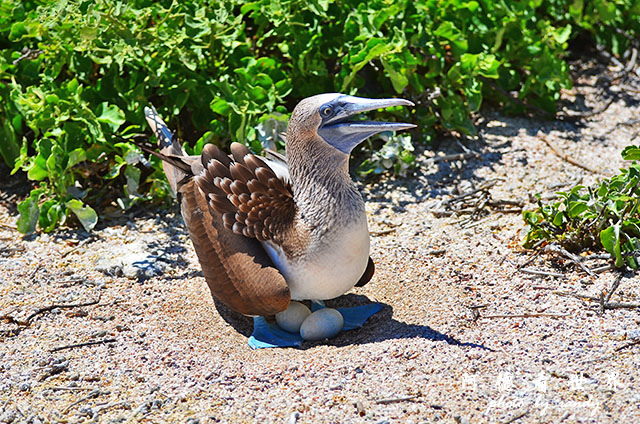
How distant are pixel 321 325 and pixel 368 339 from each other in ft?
0.83

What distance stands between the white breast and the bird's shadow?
9.9 inches

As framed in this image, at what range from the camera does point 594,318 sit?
12.6 ft

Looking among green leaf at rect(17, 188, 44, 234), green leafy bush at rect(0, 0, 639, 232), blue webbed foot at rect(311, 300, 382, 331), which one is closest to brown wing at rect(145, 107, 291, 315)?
blue webbed foot at rect(311, 300, 382, 331)

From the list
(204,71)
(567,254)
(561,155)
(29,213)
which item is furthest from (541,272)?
(29,213)

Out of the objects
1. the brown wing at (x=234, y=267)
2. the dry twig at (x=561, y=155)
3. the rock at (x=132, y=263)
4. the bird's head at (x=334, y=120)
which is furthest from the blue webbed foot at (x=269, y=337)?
the dry twig at (x=561, y=155)

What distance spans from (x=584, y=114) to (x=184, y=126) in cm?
332

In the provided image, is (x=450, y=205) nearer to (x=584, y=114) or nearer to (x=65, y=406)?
(x=584, y=114)

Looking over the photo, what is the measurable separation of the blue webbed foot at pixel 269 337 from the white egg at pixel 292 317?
0.03 meters

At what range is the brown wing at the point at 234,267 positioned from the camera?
3.90 metres

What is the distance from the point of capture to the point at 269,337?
4.09 metres

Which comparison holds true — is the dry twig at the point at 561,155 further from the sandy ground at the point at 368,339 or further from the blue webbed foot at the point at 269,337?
the blue webbed foot at the point at 269,337

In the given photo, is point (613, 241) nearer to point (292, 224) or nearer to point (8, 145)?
point (292, 224)

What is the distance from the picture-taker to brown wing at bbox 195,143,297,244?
13.2 ft

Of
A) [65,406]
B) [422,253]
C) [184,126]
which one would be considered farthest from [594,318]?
[184,126]
